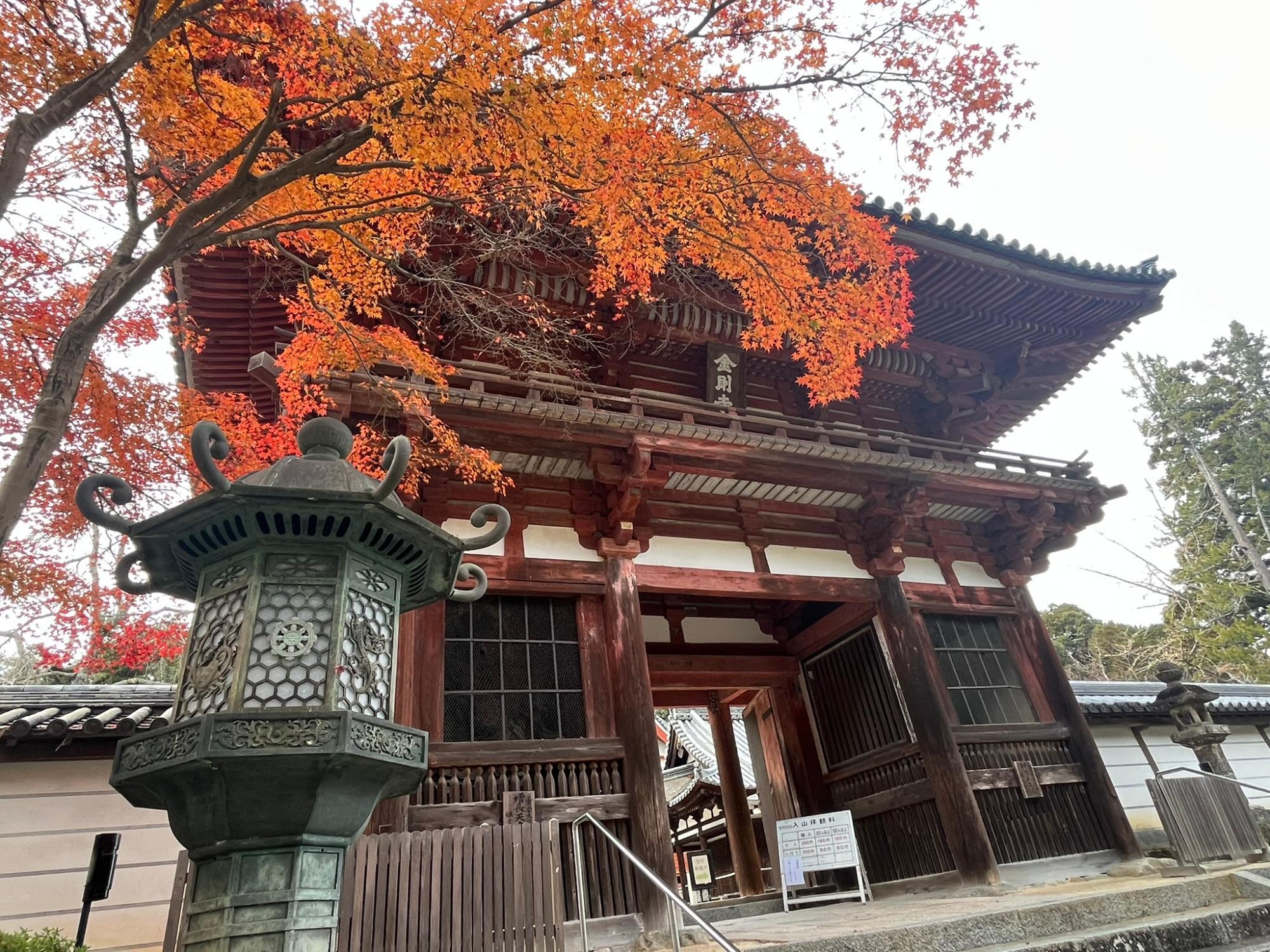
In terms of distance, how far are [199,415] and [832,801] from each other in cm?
911

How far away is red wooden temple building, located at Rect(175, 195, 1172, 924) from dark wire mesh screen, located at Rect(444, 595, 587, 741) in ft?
0.08

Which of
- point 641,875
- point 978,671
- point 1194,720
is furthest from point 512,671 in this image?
point 1194,720

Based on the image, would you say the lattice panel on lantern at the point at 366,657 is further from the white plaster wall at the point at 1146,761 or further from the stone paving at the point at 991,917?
the white plaster wall at the point at 1146,761

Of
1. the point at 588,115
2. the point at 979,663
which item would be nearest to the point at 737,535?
the point at 979,663

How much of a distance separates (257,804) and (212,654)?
0.62m

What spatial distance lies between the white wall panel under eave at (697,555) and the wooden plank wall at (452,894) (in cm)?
353

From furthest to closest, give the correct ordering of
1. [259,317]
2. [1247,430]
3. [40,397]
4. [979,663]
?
[1247,430]
[979,663]
[259,317]
[40,397]

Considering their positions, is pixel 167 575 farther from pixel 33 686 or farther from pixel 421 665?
pixel 33 686

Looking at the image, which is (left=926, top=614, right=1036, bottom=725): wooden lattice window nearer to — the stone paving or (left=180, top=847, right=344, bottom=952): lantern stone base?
the stone paving

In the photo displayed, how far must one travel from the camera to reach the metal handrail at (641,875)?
3.52 m

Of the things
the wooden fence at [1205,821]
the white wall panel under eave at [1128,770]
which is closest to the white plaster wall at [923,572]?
the wooden fence at [1205,821]

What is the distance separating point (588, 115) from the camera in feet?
17.6

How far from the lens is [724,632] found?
1035 cm

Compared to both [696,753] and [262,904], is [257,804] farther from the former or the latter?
[696,753]
